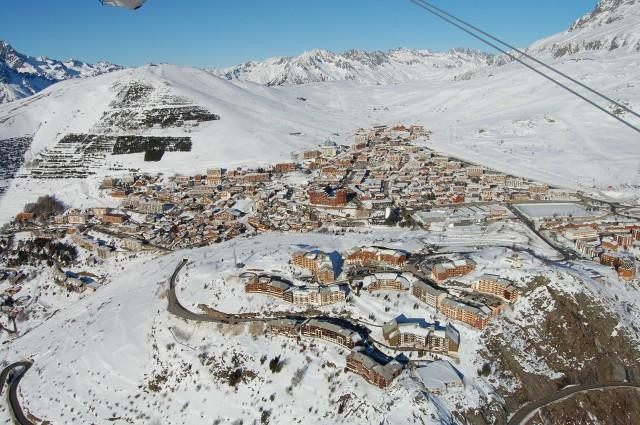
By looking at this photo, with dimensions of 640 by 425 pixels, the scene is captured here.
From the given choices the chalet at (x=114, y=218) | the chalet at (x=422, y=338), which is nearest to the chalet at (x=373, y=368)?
the chalet at (x=422, y=338)

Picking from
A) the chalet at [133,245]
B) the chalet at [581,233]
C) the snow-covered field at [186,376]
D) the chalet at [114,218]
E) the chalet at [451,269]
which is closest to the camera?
the snow-covered field at [186,376]

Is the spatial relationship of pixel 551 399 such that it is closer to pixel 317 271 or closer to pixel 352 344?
pixel 352 344

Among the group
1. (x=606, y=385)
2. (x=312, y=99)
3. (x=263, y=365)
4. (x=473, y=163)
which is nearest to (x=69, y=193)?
(x=263, y=365)

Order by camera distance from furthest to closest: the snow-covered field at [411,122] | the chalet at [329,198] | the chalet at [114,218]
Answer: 1. the snow-covered field at [411,122]
2. the chalet at [329,198]
3. the chalet at [114,218]

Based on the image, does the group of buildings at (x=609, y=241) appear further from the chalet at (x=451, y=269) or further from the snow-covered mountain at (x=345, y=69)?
the snow-covered mountain at (x=345, y=69)

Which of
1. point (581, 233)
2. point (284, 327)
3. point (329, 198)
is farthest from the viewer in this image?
point (329, 198)

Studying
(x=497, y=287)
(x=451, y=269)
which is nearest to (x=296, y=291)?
(x=451, y=269)

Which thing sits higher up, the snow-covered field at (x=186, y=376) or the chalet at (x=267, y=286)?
the chalet at (x=267, y=286)
